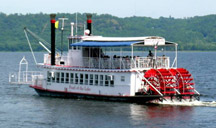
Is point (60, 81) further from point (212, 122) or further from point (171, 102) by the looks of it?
point (212, 122)

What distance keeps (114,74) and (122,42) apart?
2577 mm

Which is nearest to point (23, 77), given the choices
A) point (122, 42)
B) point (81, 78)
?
point (81, 78)

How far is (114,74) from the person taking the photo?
4331cm

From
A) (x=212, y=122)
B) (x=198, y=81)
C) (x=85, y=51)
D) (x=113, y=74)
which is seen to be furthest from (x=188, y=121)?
(x=198, y=81)

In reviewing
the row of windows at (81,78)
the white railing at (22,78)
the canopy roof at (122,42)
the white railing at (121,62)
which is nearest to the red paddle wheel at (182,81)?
the white railing at (121,62)

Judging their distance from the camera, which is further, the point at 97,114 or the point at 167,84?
the point at 167,84

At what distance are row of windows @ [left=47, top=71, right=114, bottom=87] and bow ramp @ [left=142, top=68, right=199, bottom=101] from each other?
2941mm

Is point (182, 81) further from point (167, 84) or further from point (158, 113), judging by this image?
point (158, 113)

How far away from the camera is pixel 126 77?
42.8 meters

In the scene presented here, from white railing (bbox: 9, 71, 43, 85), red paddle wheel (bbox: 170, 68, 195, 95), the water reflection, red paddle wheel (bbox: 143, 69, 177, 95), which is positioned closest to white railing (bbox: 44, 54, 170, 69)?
red paddle wheel (bbox: 143, 69, 177, 95)

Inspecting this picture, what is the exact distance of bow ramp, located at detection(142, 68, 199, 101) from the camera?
4253cm

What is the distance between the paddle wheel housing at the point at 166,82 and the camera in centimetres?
4259

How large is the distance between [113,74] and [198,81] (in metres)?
26.0

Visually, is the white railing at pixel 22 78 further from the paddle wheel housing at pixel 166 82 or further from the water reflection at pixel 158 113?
the water reflection at pixel 158 113
